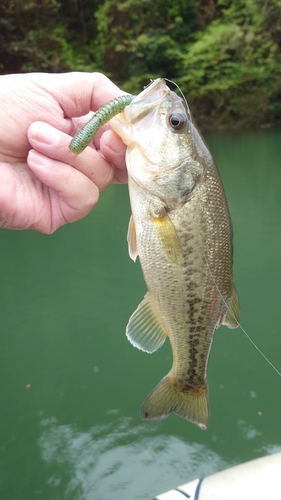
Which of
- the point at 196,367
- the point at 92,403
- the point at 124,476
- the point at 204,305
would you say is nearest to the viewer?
the point at 204,305

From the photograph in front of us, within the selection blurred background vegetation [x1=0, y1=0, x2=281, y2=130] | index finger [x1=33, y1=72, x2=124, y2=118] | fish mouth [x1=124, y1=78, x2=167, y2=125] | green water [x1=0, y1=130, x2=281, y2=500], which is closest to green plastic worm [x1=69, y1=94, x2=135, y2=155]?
fish mouth [x1=124, y1=78, x2=167, y2=125]

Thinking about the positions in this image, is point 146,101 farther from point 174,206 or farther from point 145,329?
point 145,329

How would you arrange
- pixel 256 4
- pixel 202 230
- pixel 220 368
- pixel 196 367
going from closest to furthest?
1. pixel 202 230
2. pixel 196 367
3. pixel 220 368
4. pixel 256 4

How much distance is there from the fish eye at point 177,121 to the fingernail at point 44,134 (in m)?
0.43

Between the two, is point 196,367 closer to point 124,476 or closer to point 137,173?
point 137,173

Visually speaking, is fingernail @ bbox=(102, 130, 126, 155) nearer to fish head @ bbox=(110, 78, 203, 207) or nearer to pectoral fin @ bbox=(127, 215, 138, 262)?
fish head @ bbox=(110, 78, 203, 207)

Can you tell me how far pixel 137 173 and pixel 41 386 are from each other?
3207 mm

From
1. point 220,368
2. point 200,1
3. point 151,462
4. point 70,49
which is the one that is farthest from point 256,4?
point 151,462

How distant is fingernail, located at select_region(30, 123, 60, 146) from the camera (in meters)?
1.62

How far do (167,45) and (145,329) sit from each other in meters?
18.1

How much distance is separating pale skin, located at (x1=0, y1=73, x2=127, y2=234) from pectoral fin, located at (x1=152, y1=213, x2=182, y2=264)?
0.32 m

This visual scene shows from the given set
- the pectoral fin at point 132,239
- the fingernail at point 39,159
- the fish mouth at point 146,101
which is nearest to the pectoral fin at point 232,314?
the pectoral fin at point 132,239

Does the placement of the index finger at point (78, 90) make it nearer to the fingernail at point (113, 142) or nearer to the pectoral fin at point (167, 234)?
the fingernail at point (113, 142)

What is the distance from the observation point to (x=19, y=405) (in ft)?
13.2
